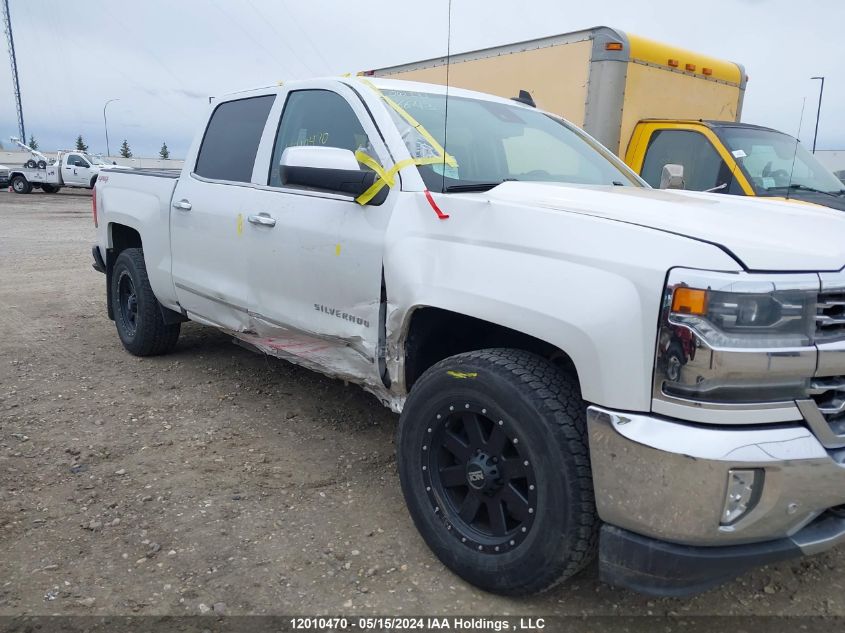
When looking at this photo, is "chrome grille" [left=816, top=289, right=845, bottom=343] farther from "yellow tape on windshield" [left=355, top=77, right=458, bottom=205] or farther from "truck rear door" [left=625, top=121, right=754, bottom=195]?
"truck rear door" [left=625, top=121, right=754, bottom=195]

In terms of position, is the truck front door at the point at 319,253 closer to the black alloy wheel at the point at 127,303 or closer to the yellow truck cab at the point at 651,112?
the black alloy wheel at the point at 127,303

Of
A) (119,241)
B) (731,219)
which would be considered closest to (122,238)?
(119,241)

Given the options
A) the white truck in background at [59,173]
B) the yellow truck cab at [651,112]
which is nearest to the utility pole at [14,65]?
the white truck in background at [59,173]

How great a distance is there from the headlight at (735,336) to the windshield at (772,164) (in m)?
4.47

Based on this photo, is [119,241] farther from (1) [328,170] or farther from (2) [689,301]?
(2) [689,301]

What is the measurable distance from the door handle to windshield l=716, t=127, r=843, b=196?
14.3 feet

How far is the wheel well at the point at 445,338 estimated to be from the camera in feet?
8.92

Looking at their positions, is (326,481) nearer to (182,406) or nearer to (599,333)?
(182,406)

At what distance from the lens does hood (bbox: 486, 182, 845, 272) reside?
2.02 meters

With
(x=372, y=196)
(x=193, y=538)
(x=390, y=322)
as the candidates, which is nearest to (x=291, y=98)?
(x=372, y=196)

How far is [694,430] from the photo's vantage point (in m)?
1.95

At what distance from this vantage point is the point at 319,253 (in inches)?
125

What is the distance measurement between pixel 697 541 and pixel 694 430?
33 cm

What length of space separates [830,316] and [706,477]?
0.60 metres
